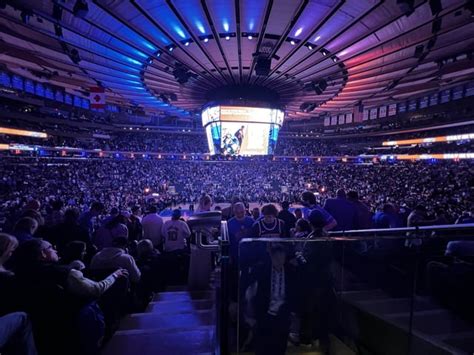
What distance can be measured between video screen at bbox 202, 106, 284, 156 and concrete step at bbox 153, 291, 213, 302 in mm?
5647

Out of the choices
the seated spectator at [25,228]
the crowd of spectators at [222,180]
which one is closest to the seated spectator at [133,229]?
the seated spectator at [25,228]

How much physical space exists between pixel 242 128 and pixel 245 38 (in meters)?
4.28

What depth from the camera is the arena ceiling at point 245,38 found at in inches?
182

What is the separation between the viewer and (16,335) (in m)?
2.23

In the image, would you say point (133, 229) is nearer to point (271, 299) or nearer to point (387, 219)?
point (271, 299)

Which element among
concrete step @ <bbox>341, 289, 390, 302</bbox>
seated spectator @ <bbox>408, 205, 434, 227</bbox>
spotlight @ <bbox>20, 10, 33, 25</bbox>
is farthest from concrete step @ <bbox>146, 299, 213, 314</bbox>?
spotlight @ <bbox>20, 10, 33, 25</bbox>

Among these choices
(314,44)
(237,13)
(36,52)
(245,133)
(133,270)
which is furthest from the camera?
(245,133)

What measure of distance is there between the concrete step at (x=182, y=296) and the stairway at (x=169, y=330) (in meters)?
0.05

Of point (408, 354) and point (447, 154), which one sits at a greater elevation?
point (447, 154)

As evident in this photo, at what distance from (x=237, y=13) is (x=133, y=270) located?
14.5ft

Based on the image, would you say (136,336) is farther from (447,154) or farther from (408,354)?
(447,154)

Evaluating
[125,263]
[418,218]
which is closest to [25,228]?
[125,263]

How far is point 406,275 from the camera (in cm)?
308

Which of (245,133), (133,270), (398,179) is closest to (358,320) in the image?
(133,270)
